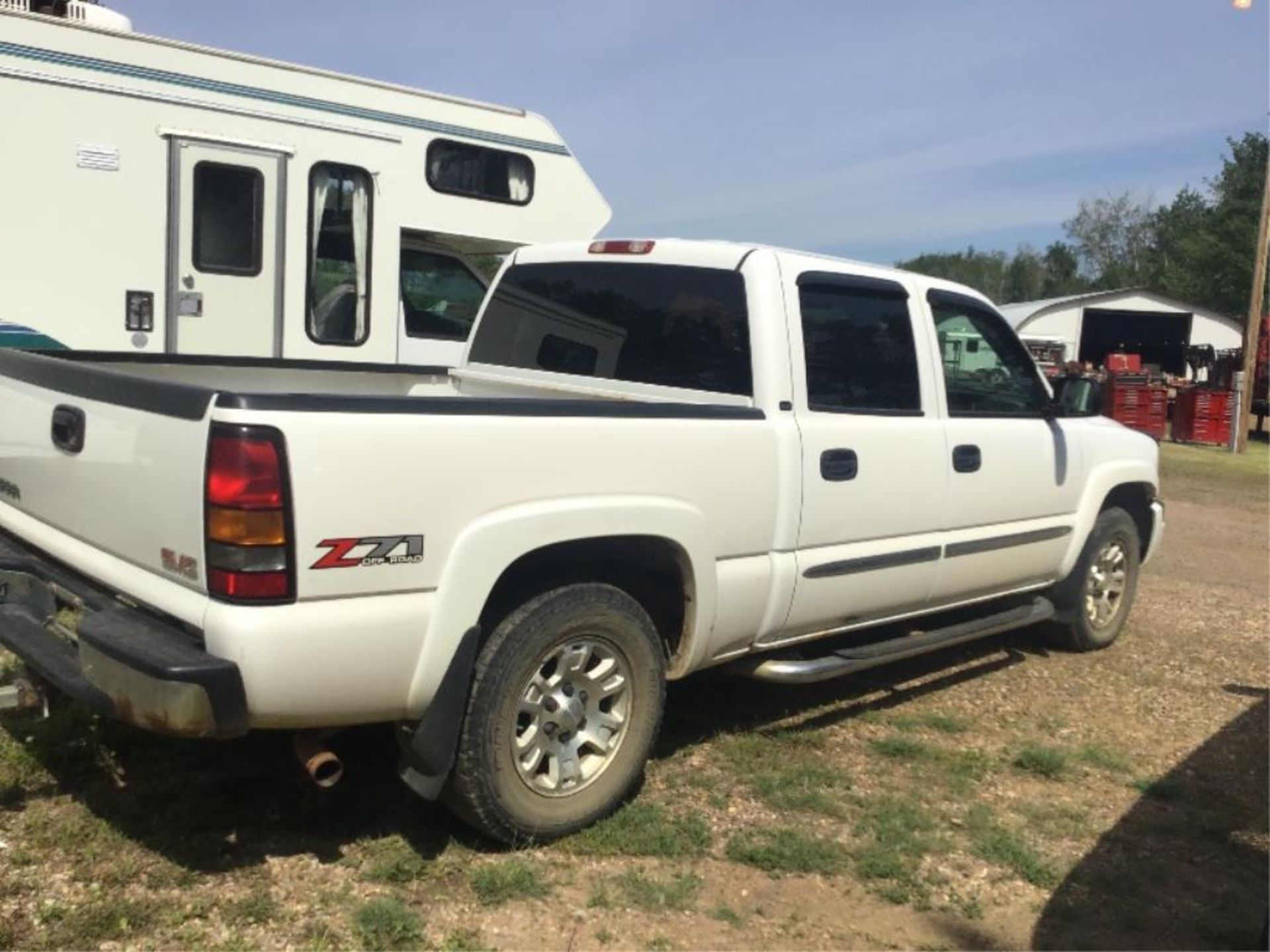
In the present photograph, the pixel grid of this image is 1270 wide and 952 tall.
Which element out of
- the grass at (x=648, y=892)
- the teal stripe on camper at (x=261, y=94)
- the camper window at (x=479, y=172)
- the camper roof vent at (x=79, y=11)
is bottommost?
the grass at (x=648, y=892)

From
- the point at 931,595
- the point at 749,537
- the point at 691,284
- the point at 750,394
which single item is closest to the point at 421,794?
the point at 749,537

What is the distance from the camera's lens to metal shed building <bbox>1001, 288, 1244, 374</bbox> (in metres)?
41.6

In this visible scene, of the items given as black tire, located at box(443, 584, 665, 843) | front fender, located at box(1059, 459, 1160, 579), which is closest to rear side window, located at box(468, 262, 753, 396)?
black tire, located at box(443, 584, 665, 843)

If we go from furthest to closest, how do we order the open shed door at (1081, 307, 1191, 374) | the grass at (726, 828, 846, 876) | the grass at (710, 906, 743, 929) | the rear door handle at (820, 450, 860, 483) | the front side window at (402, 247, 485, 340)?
the open shed door at (1081, 307, 1191, 374) → the front side window at (402, 247, 485, 340) → the rear door handle at (820, 450, 860, 483) → the grass at (726, 828, 846, 876) → the grass at (710, 906, 743, 929)

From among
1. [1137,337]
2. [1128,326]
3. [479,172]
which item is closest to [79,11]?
[479,172]

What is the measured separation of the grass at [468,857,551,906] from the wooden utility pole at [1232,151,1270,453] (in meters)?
19.5

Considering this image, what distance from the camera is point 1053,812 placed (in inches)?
176

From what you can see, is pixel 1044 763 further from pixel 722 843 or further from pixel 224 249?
pixel 224 249

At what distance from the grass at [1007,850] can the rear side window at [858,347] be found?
1.58m

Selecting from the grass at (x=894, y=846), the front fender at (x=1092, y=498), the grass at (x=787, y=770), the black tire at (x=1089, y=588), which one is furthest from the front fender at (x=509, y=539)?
the black tire at (x=1089, y=588)

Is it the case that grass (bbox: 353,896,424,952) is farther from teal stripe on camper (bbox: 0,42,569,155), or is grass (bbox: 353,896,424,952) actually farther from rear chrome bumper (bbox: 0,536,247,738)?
teal stripe on camper (bbox: 0,42,569,155)

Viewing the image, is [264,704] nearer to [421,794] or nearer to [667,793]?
[421,794]

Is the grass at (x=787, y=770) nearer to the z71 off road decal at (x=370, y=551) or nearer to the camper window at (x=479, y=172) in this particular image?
the z71 off road decal at (x=370, y=551)

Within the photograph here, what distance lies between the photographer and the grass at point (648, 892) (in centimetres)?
356
